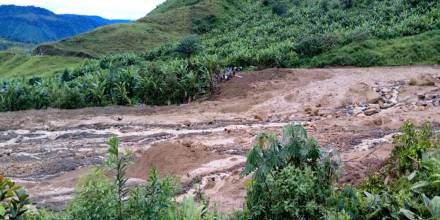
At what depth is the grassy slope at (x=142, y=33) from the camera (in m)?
40.5

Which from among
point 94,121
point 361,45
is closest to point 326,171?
point 94,121

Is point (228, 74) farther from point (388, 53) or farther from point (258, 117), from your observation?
point (388, 53)

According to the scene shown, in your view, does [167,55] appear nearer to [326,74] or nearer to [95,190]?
[326,74]

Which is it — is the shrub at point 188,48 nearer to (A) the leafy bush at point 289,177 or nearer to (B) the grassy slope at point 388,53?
(B) the grassy slope at point 388,53

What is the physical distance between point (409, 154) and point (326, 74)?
11.8 m

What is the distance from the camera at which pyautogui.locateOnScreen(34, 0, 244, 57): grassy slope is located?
40.5 m

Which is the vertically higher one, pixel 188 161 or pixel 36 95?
pixel 36 95

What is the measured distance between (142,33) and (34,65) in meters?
9.49

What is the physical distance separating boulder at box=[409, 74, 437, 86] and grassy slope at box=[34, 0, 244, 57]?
1067 inches

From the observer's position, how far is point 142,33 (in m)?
42.3

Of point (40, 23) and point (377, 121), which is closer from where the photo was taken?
point (377, 121)

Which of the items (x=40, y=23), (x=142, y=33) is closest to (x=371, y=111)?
(x=142, y=33)

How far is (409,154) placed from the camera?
5707 mm

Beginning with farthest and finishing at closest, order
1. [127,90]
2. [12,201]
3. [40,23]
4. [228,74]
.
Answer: [40,23]
[228,74]
[127,90]
[12,201]
